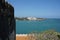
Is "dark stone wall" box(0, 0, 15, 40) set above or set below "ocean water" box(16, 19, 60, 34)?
above

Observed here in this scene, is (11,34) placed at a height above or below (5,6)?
below

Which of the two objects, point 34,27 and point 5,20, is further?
point 34,27

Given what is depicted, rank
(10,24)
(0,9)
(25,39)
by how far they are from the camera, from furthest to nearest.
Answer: (25,39) < (10,24) < (0,9)

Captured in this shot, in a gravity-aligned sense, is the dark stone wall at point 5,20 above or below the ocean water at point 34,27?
above

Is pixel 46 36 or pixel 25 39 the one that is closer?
pixel 46 36

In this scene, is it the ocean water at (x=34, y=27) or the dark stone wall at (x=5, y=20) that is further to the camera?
the ocean water at (x=34, y=27)

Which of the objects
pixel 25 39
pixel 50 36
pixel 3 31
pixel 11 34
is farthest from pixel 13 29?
pixel 25 39

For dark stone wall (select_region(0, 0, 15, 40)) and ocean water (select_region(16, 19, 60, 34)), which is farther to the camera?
ocean water (select_region(16, 19, 60, 34))

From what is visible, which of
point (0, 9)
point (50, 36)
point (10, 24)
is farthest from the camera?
point (50, 36)

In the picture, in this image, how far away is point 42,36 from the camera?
1177 centimetres

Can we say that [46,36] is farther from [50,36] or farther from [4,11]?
[4,11]

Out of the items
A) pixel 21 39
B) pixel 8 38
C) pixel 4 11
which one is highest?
pixel 4 11

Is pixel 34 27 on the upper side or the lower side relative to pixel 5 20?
lower

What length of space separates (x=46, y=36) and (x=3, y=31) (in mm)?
8033
